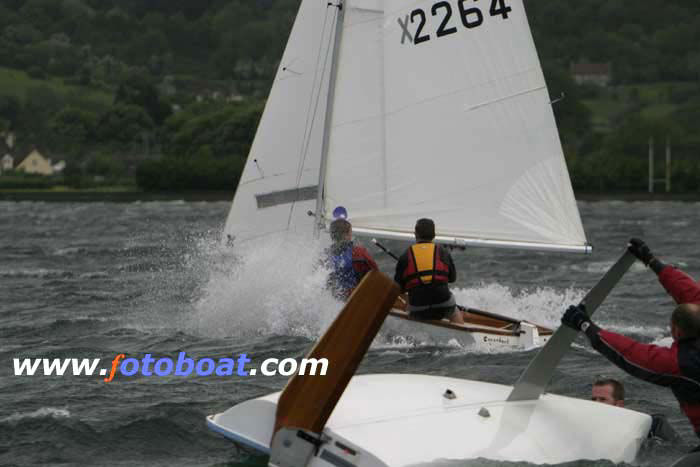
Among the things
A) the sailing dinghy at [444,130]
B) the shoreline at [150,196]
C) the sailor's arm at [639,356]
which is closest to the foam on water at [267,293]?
the sailing dinghy at [444,130]

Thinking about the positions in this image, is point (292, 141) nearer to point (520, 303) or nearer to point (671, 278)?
point (520, 303)

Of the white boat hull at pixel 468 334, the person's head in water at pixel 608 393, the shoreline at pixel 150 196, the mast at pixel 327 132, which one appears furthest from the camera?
the shoreline at pixel 150 196

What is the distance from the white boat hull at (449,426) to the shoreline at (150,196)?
2442 inches

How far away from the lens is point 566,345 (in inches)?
256

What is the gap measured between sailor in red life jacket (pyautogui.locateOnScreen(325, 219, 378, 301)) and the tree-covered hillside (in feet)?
201

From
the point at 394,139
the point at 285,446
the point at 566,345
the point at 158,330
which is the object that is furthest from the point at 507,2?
the point at 285,446

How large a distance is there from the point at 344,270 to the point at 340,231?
12.4 inches

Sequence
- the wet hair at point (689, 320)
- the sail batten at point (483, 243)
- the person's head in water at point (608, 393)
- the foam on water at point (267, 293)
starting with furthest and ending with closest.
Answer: the sail batten at point (483, 243)
the foam on water at point (267, 293)
the person's head in water at point (608, 393)
the wet hair at point (689, 320)

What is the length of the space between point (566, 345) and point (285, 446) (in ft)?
5.03

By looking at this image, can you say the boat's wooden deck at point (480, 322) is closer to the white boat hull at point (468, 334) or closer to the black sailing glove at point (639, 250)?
the white boat hull at point (468, 334)

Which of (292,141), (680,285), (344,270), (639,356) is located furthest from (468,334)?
(639,356)

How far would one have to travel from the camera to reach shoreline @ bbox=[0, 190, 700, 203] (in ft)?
225

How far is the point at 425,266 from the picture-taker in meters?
9.92

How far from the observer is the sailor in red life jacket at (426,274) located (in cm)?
991
